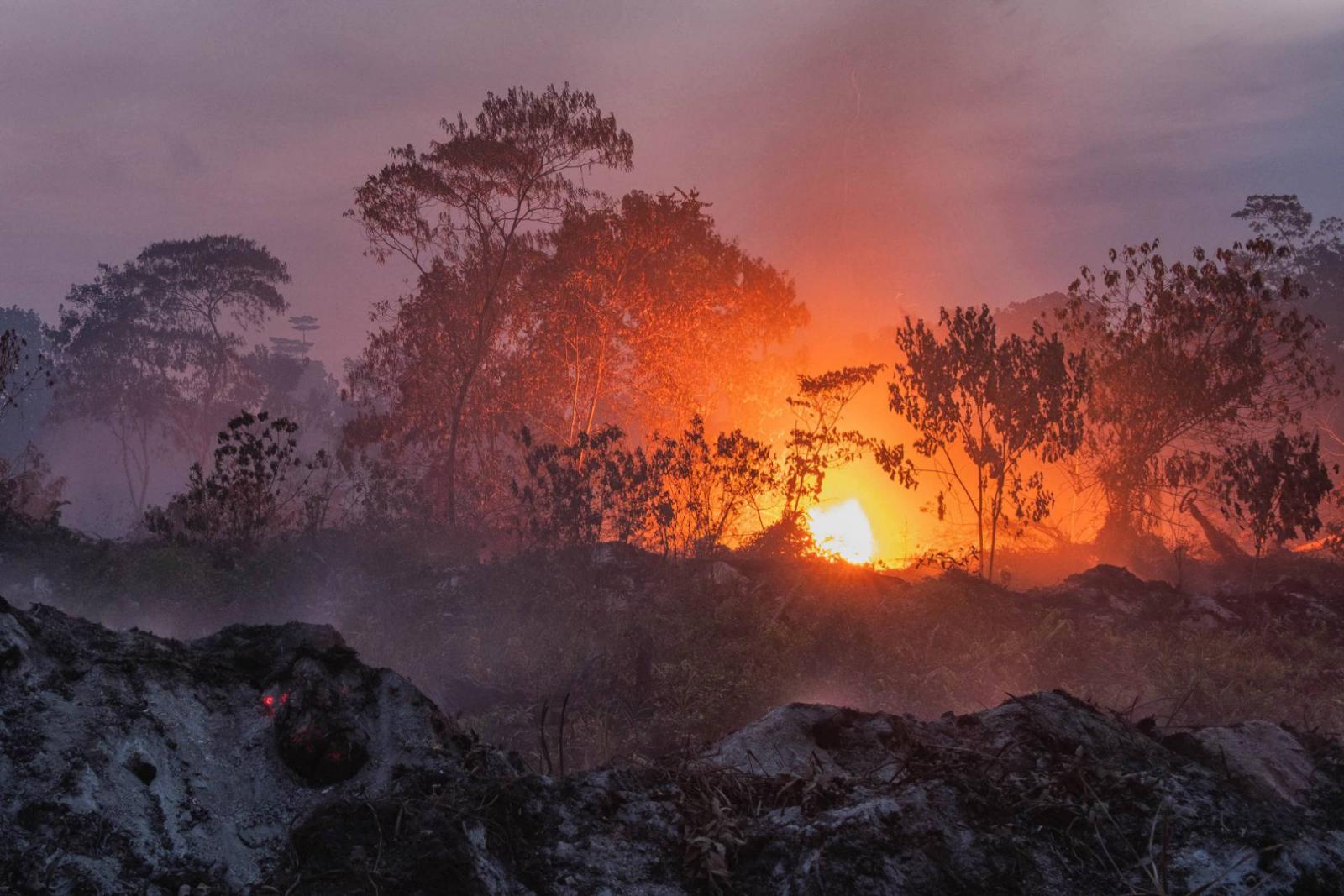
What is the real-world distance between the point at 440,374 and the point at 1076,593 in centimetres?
1675

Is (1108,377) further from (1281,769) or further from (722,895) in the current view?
(722,895)

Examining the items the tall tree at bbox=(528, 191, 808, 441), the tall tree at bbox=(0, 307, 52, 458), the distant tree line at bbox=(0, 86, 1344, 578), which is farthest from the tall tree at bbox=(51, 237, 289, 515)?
the tall tree at bbox=(528, 191, 808, 441)

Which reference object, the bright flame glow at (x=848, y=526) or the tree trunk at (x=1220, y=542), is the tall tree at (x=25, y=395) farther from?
the tree trunk at (x=1220, y=542)

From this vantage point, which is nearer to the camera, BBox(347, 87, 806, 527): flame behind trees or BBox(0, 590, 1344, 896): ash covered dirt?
BBox(0, 590, 1344, 896): ash covered dirt

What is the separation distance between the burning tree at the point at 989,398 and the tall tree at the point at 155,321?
34094mm

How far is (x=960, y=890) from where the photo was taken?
124 inches

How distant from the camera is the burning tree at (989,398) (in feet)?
47.8

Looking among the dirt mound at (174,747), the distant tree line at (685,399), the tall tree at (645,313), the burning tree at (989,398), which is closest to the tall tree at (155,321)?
the distant tree line at (685,399)

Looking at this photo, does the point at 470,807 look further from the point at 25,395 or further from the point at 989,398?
the point at 25,395

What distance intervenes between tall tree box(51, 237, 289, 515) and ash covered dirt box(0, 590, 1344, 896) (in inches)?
1591

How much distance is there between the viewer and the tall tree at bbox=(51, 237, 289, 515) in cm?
3875

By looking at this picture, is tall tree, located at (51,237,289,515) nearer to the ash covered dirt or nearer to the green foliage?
the green foliage

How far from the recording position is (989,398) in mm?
14930

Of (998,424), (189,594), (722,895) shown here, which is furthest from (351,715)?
(998,424)
